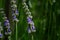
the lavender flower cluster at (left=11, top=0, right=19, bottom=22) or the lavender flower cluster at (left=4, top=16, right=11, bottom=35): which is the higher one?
the lavender flower cluster at (left=11, top=0, right=19, bottom=22)

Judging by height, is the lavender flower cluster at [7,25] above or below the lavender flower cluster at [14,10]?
below

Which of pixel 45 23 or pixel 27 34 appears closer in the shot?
pixel 27 34

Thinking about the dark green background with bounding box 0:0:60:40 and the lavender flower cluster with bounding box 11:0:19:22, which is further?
the dark green background with bounding box 0:0:60:40

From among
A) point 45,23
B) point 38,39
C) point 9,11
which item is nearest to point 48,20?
point 45,23

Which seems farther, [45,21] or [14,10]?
[45,21]

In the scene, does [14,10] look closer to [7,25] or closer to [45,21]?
[7,25]

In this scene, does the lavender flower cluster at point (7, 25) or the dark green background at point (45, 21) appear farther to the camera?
the dark green background at point (45, 21)

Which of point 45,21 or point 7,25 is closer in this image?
point 7,25

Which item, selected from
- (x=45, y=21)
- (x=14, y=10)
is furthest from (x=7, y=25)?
(x=45, y=21)

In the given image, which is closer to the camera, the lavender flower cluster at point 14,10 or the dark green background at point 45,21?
the lavender flower cluster at point 14,10

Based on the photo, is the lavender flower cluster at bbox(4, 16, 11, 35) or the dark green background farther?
the dark green background

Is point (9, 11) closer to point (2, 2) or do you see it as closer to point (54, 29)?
point (2, 2)
